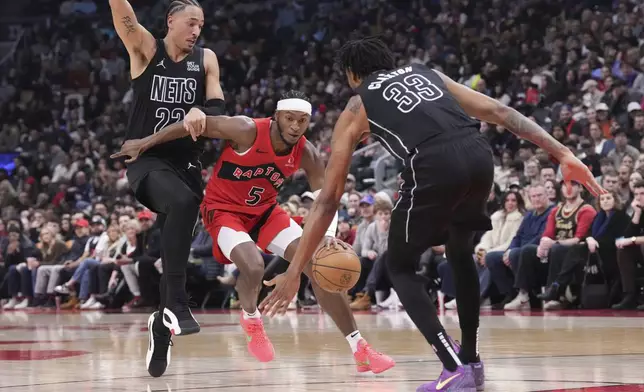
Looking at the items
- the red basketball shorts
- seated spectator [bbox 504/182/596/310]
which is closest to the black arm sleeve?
the red basketball shorts

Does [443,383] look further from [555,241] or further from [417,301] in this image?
[555,241]

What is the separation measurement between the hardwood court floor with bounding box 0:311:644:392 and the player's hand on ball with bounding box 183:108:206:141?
4.38 feet

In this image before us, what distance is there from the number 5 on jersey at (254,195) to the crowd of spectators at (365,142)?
5.67 meters

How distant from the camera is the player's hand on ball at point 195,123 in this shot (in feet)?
19.9

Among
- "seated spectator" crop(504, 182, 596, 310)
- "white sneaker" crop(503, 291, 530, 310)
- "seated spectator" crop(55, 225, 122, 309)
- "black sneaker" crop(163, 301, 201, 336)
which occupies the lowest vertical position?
"seated spectator" crop(55, 225, 122, 309)

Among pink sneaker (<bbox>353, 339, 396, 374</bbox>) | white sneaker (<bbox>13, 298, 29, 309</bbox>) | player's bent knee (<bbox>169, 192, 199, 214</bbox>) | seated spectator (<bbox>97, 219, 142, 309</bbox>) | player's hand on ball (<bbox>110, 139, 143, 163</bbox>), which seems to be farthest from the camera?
white sneaker (<bbox>13, 298, 29, 309</bbox>)

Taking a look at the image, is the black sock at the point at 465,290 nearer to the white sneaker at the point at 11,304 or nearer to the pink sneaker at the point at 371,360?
the pink sneaker at the point at 371,360

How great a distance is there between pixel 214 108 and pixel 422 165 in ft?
6.46

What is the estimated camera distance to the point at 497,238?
510 inches

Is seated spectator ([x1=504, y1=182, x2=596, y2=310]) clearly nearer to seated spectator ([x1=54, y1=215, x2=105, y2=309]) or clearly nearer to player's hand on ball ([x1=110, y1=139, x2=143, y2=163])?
player's hand on ball ([x1=110, y1=139, x2=143, y2=163])

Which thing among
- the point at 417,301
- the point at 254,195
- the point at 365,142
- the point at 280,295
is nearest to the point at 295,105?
the point at 254,195

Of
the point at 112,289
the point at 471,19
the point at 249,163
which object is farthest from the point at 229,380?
the point at 471,19

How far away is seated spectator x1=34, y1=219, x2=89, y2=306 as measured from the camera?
17703mm

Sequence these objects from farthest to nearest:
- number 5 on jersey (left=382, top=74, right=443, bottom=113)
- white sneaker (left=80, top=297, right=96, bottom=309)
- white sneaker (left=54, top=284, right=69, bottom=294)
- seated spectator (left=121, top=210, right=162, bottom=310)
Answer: white sneaker (left=54, top=284, right=69, bottom=294) → white sneaker (left=80, top=297, right=96, bottom=309) → seated spectator (left=121, top=210, right=162, bottom=310) → number 5 on jersey (left=382, top=74, right=443, bottom=113)
